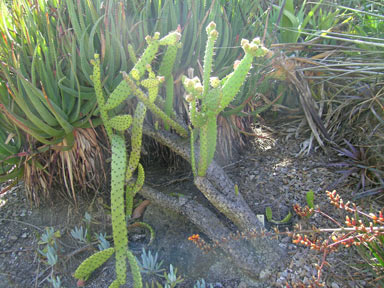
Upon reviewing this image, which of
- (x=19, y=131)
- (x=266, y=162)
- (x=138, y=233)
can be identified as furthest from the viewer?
(x=266, y=162)

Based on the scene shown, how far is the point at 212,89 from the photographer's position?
6.05ft

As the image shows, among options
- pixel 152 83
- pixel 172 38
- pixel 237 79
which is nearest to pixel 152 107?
pixel 152 83

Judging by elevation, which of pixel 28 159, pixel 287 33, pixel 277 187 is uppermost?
pixel 287 33

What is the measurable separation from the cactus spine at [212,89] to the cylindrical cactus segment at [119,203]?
0.46 m

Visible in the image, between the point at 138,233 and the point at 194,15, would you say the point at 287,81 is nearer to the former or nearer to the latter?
the point at 194,15

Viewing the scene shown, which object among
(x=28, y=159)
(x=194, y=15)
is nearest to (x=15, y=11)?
(x=28, y=159)

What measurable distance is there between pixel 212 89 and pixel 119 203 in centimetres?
80

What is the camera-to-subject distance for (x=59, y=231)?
2.67 meters

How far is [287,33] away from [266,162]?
1119 mm

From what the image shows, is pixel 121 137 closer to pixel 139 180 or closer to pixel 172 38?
pixel 139 180

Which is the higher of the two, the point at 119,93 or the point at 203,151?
the point at 119,93

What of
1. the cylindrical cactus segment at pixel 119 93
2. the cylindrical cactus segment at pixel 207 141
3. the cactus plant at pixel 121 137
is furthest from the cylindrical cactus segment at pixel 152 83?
the cylindrical cactus segment at pixel 207 141

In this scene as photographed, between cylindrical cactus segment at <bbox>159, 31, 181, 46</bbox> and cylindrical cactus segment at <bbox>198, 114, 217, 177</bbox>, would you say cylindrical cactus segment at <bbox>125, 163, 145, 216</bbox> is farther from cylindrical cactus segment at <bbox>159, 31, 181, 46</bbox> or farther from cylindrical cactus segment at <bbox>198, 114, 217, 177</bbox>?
cylindrical cactus segment at <bbox>159, 31, 181, 46</bbox>

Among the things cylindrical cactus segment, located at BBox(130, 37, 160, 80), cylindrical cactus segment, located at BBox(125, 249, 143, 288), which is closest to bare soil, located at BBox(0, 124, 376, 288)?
cylindrical cactus segment, located at BBox(125, 249, 143, 288)
